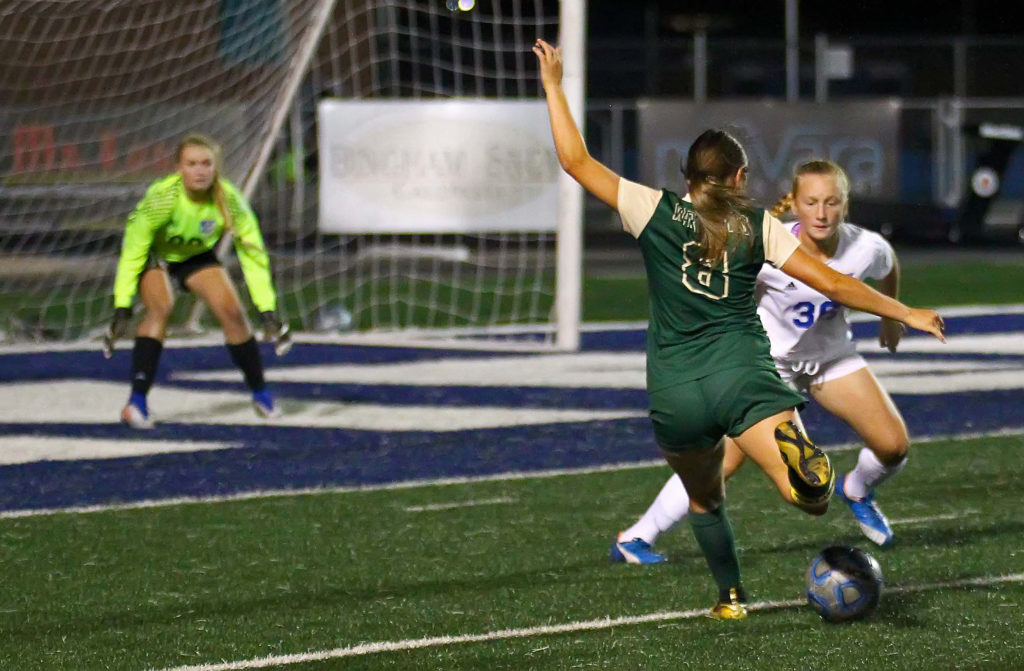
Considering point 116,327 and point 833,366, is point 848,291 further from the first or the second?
point 116,327

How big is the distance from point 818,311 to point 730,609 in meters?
1.57

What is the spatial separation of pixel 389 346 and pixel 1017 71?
21.1 metres

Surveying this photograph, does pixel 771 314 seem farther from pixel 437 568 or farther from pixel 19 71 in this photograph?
pixel 19 71

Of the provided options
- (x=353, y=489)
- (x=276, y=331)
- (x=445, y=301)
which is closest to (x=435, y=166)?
(x=445, y=301)

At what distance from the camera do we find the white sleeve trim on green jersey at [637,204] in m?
5.29

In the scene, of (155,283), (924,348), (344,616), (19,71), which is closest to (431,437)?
(155,283)

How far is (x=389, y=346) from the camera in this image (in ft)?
47.9

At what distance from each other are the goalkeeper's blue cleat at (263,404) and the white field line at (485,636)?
5.30 metres

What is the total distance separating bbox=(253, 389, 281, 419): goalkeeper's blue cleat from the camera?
10656mm

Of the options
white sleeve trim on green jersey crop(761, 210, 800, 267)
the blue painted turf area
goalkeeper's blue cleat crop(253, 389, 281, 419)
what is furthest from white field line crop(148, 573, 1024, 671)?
goalkeeper's blue cleat crop(253, 389, 281, 419)

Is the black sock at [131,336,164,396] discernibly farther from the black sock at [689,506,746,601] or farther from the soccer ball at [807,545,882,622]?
the soccer ball at [807,545,882,622]

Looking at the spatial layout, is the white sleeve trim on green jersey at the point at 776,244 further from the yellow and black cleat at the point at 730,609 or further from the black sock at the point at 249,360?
the black sock at the point at 249,360

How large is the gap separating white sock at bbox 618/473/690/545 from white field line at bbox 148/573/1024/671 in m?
0.70

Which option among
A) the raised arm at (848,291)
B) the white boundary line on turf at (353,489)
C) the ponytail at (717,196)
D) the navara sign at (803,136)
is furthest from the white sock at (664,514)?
the navara sign at (803,136)
